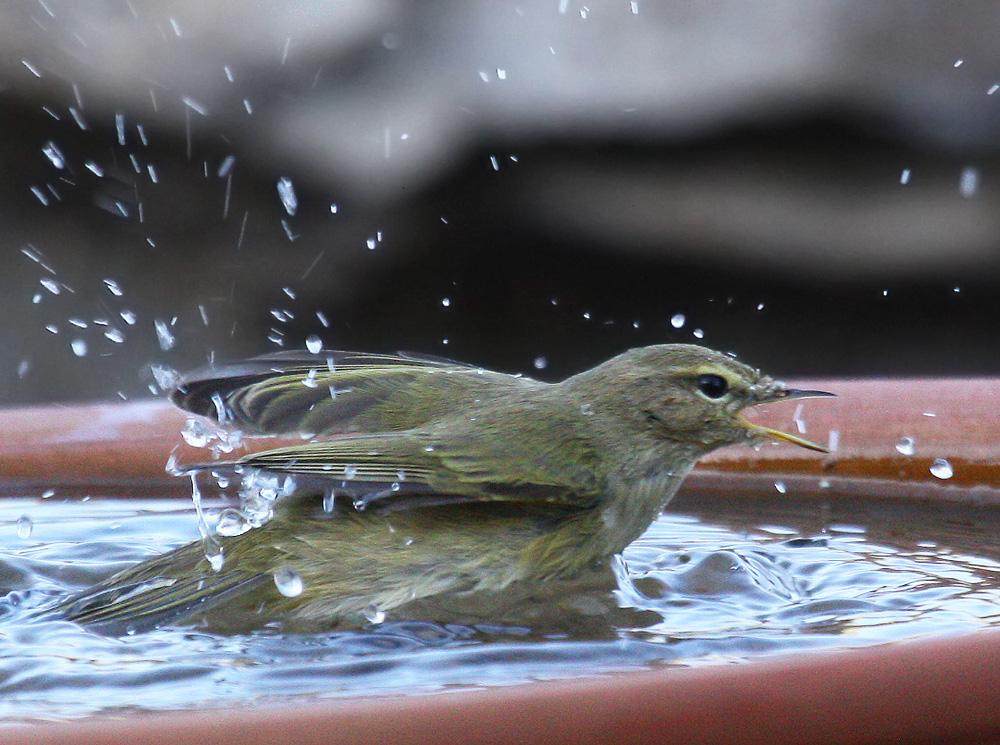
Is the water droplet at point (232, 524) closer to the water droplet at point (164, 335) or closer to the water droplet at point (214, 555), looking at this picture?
the water droplet at point (214, 555)

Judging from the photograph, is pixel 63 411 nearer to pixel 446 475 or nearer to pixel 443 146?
pixel 446 475

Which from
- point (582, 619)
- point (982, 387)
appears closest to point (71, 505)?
point (582, 619)

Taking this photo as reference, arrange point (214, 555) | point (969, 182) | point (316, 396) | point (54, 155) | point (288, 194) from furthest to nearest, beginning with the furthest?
point (54, 155) < point (969, 182) < point (288, 194) < point (316, 396) < point (214, 555)

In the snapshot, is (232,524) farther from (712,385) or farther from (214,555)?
(712,385)

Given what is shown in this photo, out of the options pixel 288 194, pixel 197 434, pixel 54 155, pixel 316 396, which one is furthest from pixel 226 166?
pixel 316 396

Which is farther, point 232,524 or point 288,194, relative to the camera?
point 288,194

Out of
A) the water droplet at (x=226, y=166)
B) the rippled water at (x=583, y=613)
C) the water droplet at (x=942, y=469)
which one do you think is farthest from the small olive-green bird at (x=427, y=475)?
the water droplet at (x=226, y=166)

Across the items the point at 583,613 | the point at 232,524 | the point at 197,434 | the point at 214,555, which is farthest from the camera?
the point at 197,434
